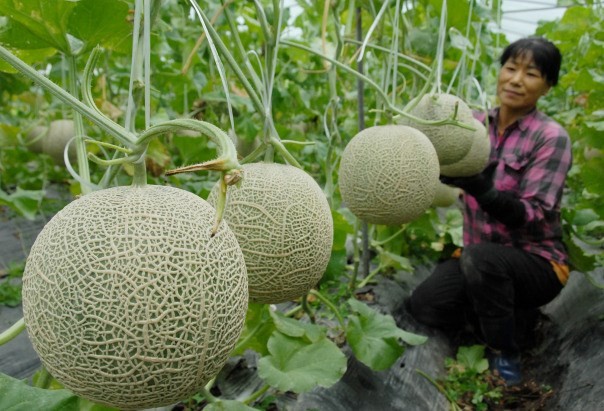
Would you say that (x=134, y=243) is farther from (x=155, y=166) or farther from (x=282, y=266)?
(x=155, y=166)

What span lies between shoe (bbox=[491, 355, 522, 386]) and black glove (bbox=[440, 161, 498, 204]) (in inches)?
36.9

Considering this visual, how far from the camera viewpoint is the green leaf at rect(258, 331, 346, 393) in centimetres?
144

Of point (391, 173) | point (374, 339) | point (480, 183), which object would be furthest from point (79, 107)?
point (480, 183)

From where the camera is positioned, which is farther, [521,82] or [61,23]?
[521,82]

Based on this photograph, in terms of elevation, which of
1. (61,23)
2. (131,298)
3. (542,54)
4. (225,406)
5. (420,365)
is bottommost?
(420,365)

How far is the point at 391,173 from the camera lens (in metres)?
1.52

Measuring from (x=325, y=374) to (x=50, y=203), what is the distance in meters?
2.83

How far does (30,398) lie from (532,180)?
7.96 ft

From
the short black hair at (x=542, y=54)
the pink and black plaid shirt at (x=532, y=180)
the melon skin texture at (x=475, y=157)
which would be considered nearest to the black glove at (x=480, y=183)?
the melon skin texture at (x=475, y=157)

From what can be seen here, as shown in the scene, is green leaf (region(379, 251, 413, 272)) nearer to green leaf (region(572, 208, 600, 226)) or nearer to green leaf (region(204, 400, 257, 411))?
green leaf (region(572, 208, 600, 226))

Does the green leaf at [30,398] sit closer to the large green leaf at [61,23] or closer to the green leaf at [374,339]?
the large green leaf at [61,23]

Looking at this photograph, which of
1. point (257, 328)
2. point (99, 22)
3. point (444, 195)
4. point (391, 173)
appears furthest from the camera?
point (444, 195)

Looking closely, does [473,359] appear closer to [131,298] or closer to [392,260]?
[392,260]

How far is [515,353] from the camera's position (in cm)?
279
